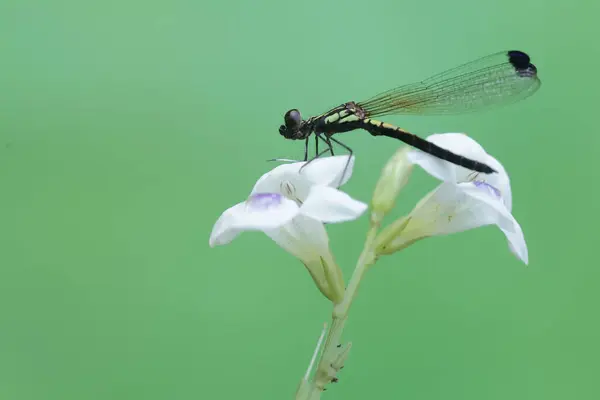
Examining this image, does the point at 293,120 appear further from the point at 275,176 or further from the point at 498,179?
the point at 498,179

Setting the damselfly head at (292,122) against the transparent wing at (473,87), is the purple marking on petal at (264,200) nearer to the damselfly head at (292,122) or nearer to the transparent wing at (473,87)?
the damselfly head at (292,122)

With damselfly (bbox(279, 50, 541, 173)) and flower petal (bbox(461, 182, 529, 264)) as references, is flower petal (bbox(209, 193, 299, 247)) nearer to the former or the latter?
flower petal (bbox(461, 182, 529, 264))

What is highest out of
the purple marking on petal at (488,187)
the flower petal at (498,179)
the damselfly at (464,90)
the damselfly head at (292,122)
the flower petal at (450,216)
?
the damselfly at (464,90)

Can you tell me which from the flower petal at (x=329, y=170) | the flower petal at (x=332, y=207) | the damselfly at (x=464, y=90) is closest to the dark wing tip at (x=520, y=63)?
the damselfly at (x=464, y=90)

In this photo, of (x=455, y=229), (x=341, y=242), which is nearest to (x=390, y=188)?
(x=455, y=229)

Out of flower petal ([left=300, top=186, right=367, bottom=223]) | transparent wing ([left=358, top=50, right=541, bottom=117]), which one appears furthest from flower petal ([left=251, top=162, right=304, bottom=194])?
transparent wing ([left=358, top=50, right=541, bottom=117])

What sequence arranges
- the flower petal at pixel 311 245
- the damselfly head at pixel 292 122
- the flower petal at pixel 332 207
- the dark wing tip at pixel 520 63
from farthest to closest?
the dark wing tip at pixel 520 63
the damselfly head at pixel 292 122
the flower petal at pixel 311 245
the flower petal at pixel 332 207
